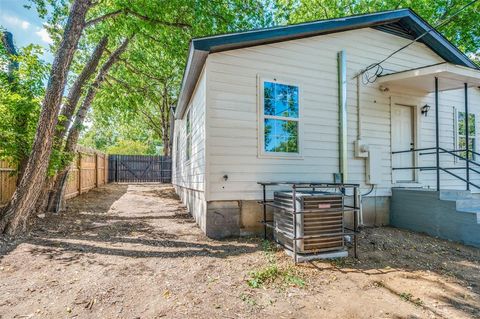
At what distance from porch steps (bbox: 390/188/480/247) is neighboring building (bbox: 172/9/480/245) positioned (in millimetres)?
330

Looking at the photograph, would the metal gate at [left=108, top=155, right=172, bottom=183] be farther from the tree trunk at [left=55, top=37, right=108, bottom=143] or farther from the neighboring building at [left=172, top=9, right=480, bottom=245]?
the neighboring building at [left=172, top=9, right=480, bottom=245]

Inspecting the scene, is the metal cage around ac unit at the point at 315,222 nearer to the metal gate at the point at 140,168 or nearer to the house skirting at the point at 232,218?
the house skirting at the point at 232,218

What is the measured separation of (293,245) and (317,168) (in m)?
2.20

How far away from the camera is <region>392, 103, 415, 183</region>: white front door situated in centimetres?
643

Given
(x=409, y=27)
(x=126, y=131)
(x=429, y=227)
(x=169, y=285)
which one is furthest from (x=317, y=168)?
(x=126, y=131)

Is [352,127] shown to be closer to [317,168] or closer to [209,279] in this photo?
[317,168]

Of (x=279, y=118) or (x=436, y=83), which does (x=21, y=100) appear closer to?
(x=279, y=118)

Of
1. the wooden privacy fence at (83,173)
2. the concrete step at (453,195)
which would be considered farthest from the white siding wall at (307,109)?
the wooden privacy fence at (83,173)

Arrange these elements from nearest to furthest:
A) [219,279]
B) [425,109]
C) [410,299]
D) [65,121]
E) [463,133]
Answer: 1. [410,299]
2. [219,279]
3. [425,109]
4. [65,121]
5. [463,133]

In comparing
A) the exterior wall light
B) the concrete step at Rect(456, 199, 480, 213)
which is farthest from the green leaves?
the exterior wall light

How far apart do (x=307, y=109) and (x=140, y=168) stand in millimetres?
17012

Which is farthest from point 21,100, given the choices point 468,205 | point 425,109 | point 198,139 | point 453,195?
point 425,109

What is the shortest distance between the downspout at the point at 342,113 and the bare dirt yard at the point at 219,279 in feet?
5.10

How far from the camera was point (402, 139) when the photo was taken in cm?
654
